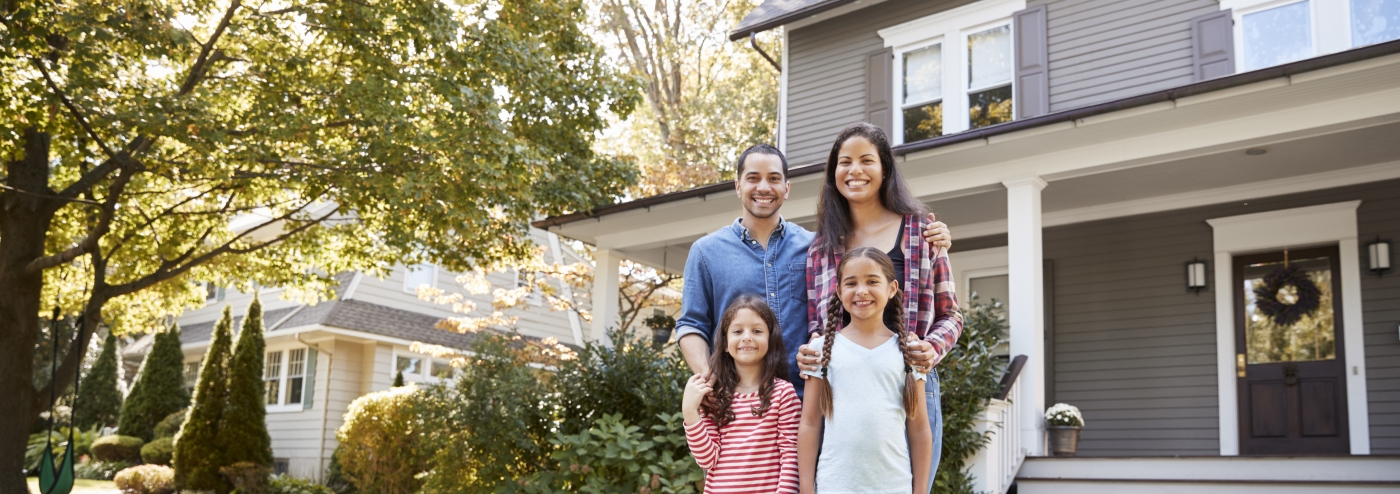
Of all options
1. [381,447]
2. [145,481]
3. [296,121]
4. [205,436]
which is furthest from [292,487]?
[296,121]

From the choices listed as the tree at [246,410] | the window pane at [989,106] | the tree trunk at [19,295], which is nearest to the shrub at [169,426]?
the tree at [246,410]

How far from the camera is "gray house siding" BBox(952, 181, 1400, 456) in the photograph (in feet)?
27.6

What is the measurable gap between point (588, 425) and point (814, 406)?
5.21m

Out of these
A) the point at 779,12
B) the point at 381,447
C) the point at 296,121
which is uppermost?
the point at 779,12

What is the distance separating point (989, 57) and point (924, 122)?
89cm

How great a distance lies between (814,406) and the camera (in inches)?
87.1

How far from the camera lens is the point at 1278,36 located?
859cm

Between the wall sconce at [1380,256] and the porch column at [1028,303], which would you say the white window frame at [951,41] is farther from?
the wall sconce at [1380,256]

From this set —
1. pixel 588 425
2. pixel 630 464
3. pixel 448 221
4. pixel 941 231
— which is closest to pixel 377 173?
pixel 448 221

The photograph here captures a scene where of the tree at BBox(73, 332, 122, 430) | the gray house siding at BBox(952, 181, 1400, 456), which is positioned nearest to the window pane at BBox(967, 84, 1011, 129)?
the gray house siding at BBox(952, 181, 1400, 456)

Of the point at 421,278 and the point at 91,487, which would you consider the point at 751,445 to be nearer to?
the point at 91,487

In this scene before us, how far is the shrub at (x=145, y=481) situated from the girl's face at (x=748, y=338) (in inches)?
531

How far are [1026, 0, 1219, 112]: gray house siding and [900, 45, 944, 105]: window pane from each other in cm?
111

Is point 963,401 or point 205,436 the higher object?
point 963,401
